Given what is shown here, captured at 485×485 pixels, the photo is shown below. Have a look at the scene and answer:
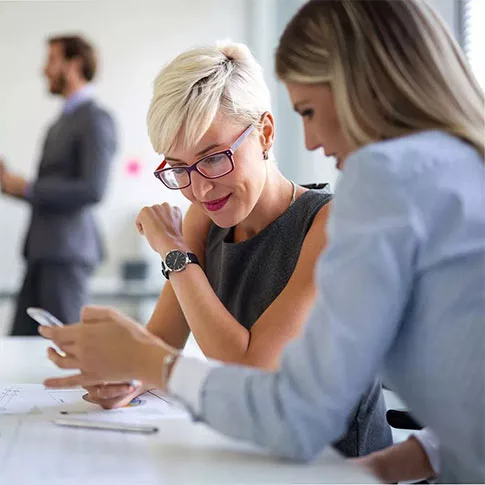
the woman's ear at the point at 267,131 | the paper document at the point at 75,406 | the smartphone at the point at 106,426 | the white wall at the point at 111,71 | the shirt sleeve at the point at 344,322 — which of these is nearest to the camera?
the shirt sleeve at the point at 344,322

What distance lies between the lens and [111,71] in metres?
5.89

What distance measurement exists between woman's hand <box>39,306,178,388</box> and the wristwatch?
1.57ft

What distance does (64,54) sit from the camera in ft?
11.6

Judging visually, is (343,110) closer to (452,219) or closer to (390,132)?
(390,132)

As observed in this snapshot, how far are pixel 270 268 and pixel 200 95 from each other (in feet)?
1.18

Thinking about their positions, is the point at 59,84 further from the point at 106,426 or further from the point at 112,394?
the point at 106,426

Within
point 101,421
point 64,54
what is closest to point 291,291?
point 101,421

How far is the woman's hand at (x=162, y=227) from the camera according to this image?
5.20 ft

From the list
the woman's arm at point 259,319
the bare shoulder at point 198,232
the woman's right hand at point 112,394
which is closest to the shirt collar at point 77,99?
the bare shoulder at point 198,232

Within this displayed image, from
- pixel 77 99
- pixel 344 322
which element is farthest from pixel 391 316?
pixel 77 99

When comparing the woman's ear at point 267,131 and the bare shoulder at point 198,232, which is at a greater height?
the woman's ear at point 267,131

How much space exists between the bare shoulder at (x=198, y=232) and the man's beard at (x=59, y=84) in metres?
1.93

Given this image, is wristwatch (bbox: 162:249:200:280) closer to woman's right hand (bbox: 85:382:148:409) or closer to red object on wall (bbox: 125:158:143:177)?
woman's right hand (bbox: 85:382:148:409)

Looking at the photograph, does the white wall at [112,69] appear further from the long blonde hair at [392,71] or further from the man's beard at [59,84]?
the long blonde hair at [392,71]
